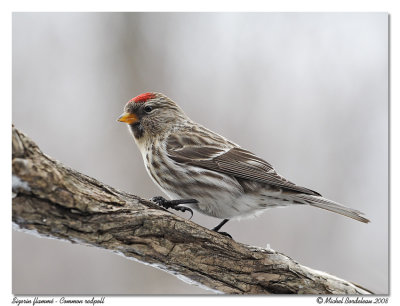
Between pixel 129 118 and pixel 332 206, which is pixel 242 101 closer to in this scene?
pixel 129 118

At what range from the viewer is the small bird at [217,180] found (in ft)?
11.0

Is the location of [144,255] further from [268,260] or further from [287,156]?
[287,156]

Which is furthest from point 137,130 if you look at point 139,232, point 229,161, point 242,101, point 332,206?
point 332,206

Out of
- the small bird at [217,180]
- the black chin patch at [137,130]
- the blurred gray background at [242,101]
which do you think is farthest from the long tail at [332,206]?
the black chin patch at [137,130]

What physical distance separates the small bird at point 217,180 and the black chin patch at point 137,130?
0.11 meters

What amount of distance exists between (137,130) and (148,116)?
0.52 ft

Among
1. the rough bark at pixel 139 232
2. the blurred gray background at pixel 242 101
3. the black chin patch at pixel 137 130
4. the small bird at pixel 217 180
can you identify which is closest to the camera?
the rough bark at pixel 139 232

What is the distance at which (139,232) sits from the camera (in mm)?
2938

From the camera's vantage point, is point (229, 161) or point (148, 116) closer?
point (229, 161)

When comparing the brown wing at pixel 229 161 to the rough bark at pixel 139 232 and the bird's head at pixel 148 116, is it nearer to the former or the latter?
the bird's head at pixel 148 116

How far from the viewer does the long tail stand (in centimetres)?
321

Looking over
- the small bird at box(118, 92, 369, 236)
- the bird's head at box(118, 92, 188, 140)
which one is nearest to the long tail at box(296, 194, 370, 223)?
the small bird at box(118, 92, 369, 236)
